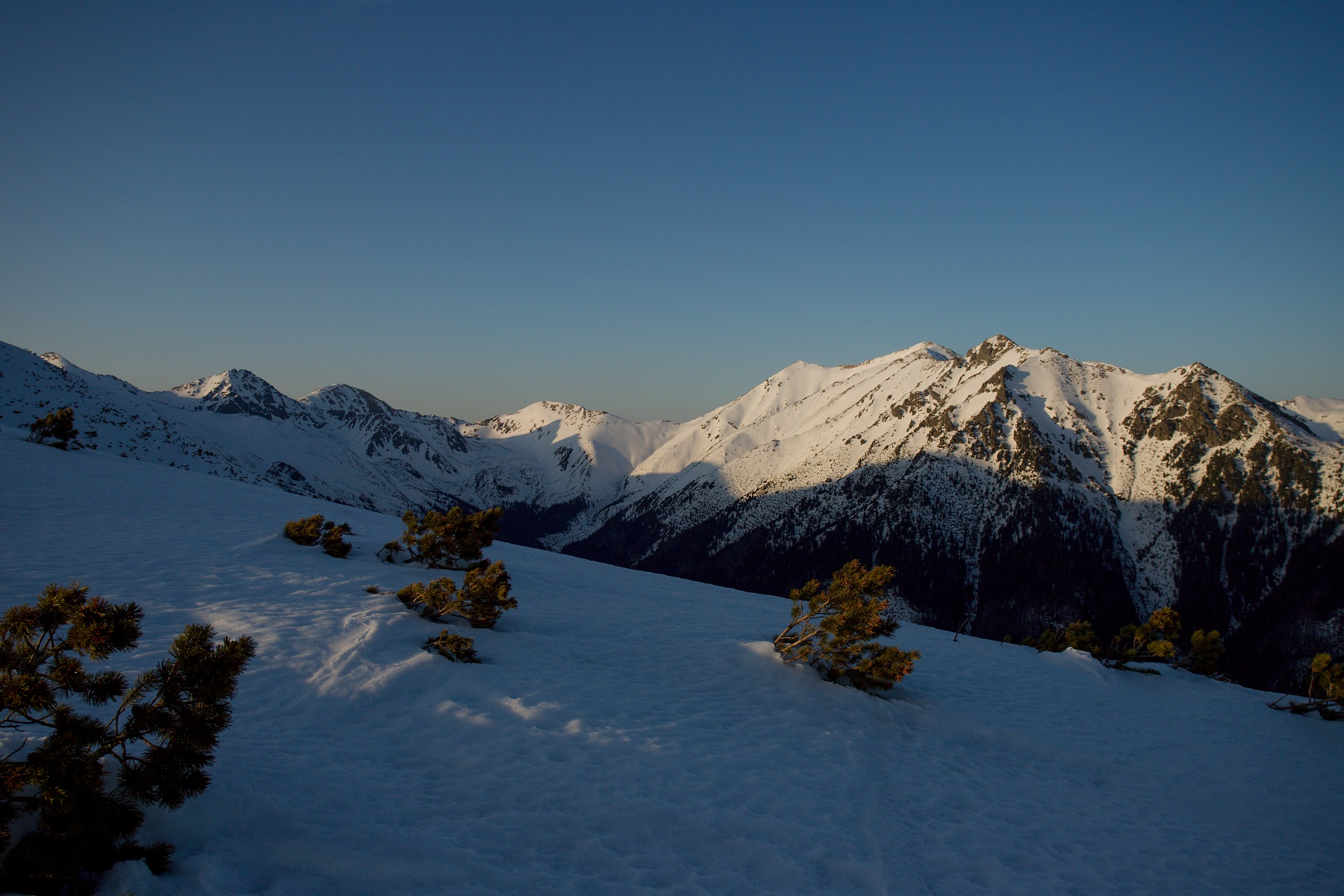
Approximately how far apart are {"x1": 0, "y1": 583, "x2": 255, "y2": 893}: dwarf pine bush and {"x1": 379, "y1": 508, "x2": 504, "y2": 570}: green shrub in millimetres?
16446

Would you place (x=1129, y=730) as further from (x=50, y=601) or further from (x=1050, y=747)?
(x=50, y=601)

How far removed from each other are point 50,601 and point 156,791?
2.18 meters

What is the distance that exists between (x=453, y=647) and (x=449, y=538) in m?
9.24

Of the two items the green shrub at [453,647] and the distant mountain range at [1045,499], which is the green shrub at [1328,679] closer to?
the green shrub at [453,647]

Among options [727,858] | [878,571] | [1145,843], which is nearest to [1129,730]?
[1145,843]

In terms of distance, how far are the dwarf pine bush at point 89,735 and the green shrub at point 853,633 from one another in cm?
1353

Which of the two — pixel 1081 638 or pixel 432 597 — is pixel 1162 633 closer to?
pixel 1081 638

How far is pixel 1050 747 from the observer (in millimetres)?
15633

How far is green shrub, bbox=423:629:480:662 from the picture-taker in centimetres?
1391

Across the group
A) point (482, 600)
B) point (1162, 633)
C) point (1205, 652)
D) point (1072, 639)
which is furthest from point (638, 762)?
point (1072, 639)

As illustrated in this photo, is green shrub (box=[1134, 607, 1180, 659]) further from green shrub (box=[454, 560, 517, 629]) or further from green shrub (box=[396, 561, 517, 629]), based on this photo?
green shrub (box=[396, 561, 517, 629])

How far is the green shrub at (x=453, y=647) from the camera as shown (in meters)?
13.9

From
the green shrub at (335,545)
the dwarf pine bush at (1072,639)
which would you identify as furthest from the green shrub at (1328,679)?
the green shrub at (335,545)

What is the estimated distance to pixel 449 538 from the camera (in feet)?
73.8
